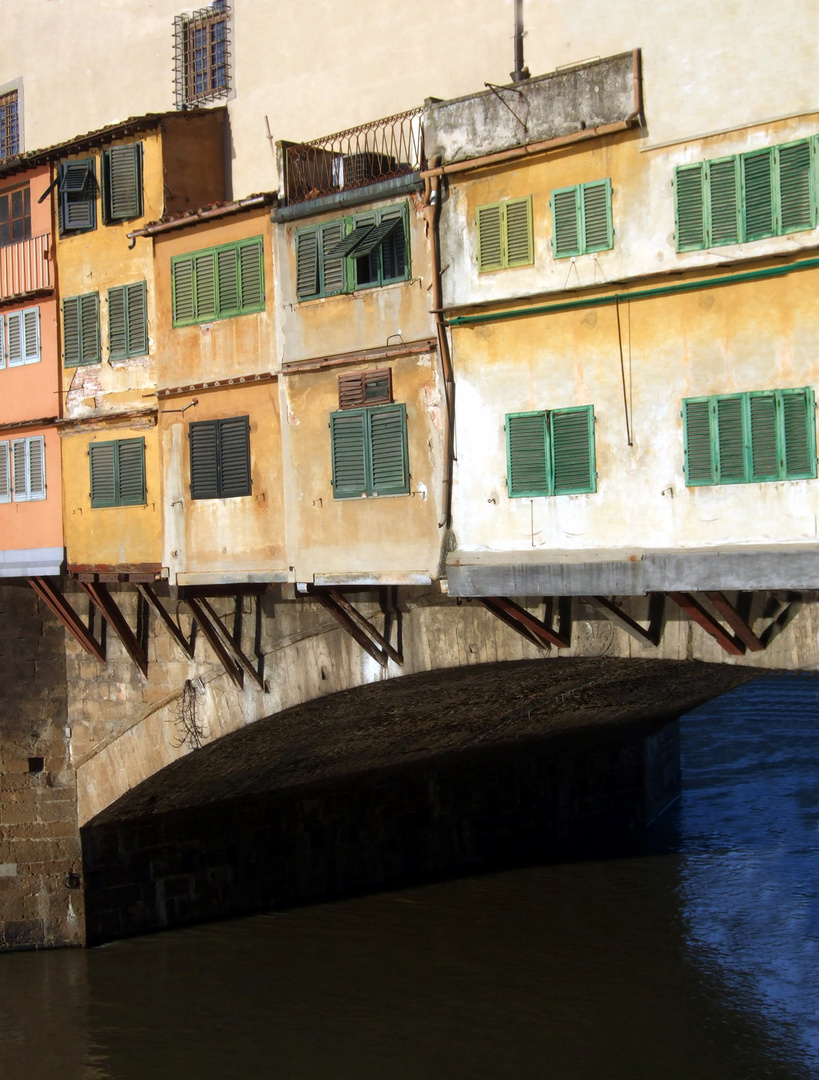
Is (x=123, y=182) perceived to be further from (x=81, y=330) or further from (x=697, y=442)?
(x=697, y=442)

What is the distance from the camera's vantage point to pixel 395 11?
17.0m

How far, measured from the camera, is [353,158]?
54.0ft

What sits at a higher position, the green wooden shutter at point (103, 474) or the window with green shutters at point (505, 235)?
the window with green shutters at point (505, 235)

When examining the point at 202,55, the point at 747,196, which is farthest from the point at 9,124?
the point at 747,196

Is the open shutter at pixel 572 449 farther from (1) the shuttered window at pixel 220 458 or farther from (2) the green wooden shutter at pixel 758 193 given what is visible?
(1) the shuttered window at pixel 220 458

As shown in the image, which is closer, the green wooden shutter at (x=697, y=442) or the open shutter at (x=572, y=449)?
the green wooden shutter at (x=697, y=442)

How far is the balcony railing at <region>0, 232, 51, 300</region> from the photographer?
19.2 metres

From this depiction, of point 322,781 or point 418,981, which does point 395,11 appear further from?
point 418,981

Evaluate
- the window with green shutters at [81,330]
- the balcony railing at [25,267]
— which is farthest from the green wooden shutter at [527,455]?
the balcony railing at [25,267]

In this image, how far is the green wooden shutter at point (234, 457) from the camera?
16484 millimetres

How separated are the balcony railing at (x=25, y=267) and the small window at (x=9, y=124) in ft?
13.2

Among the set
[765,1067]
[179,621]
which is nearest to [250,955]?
[179,621]

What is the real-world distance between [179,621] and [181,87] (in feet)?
25.6

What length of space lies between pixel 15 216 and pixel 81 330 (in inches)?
92.8
